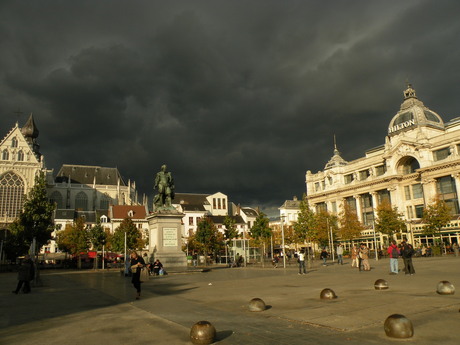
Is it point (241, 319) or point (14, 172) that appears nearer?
Result: point (241, 319)

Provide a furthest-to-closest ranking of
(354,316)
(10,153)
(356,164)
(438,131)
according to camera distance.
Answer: (10,153)
(356,164)
(438,131)
(354,316)

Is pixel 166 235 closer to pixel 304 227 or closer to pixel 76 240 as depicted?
pixel 304 227

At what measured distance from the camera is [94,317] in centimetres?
998

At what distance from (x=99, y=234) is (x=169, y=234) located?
33.1 meters

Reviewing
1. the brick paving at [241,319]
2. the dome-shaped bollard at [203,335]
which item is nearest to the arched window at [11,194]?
the brick paving at [241,319]

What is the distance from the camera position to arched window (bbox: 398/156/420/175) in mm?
71062

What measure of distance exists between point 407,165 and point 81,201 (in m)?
99.2

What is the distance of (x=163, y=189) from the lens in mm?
30672

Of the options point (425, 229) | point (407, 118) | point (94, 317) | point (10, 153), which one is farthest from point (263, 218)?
point (10, 153)

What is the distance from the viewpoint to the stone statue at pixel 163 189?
30.4m

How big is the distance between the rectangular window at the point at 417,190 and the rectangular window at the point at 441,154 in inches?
233

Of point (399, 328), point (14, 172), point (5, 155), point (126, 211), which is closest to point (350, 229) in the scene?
point (126, 211)

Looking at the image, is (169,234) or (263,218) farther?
(263,218)

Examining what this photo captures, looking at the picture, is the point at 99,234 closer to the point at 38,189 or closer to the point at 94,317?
the point at 38,189
